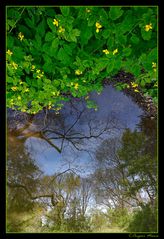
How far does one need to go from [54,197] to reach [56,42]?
1.21m

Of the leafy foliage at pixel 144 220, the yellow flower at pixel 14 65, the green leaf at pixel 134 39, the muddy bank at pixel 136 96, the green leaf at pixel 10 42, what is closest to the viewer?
the green leaf at pixel 134 39

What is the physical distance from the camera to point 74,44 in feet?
4.60

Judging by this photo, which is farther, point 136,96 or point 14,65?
point 136,96

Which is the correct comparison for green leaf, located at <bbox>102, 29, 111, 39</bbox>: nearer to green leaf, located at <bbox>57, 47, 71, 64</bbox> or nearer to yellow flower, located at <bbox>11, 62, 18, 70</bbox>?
green leaf, located at <bbox>57, 47, 71, 64</bbox>

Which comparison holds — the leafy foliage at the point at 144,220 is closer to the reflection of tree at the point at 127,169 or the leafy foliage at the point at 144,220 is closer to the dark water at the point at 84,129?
the reflection of tree at the point at 127,169

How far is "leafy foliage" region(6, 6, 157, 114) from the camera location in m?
1.26

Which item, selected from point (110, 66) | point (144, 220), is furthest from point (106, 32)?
point (144, 220)

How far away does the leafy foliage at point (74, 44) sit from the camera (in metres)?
1.26

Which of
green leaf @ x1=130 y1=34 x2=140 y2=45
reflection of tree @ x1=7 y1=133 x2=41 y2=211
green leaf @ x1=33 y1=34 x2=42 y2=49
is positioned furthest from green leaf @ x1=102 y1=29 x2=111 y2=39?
reflection of tree @ x1=7 y1=133 x2=41 y2=211

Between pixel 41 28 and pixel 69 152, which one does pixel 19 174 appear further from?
pixel 41 28

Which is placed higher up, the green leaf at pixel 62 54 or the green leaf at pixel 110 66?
the green leaf at pixel 62 54

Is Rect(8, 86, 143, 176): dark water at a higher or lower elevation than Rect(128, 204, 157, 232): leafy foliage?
higher

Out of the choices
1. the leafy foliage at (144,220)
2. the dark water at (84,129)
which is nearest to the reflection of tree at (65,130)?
the dark water at (84,129)
